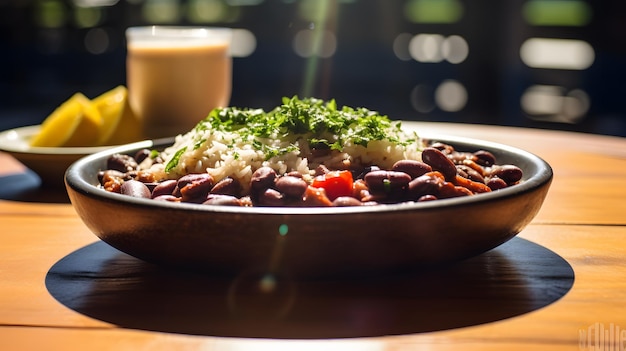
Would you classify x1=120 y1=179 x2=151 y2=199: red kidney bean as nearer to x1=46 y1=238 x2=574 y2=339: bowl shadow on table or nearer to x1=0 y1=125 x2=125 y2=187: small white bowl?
x1=46 y1=238 x2=574 y2=339: bowl shadow on table

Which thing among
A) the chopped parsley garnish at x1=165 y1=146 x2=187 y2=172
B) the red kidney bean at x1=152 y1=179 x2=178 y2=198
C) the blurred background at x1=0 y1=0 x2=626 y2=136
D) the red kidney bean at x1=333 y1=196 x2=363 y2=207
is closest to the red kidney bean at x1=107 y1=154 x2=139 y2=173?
the chopped parsley garnish at x1=165 y1=146 x2=187 y2=172

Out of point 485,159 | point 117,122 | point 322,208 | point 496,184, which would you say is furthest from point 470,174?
point 117,122

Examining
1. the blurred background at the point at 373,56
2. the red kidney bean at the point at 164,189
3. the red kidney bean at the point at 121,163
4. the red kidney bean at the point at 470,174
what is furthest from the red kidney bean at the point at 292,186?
the blurred background at the point at 373,56

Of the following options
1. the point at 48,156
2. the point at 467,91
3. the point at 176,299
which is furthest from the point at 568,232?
the point at 467,91

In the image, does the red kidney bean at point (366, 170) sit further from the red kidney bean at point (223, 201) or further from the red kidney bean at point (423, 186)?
the red kidney bean at point (223, 201)

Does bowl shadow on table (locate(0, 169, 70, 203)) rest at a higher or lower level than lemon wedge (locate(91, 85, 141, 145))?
lower

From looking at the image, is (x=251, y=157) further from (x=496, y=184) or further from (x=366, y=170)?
(x=496, y=184)

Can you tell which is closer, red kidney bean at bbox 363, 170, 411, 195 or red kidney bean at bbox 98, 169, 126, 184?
red kidney bean at bbox 363, 170, 411, 195
